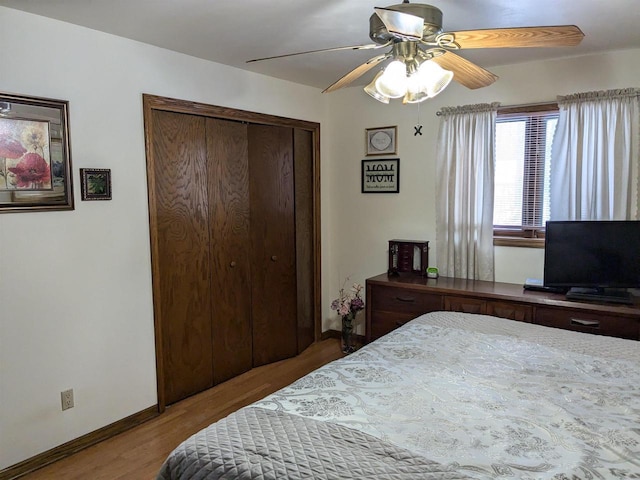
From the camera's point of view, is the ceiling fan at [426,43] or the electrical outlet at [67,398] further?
the electrical outlet at [67,398]

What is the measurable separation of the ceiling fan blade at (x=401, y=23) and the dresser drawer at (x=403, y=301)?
2.25 meters

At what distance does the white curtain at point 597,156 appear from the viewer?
3078 mm

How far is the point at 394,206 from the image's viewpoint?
409 centimetres

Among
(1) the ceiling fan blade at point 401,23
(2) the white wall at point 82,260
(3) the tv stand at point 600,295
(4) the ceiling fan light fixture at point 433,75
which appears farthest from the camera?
(3) the tv stand at point 600,295

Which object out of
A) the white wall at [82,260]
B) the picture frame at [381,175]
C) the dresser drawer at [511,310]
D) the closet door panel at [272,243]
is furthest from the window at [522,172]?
the white wall at [82,260]

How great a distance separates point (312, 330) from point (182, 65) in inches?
102

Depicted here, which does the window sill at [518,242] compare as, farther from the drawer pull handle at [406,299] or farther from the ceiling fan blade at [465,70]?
the ceiling fan blade at [465,70]

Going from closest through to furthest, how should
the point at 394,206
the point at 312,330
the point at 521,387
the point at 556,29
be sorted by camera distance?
the point at 556,29 → the point at 521,387 → the point at 394,206 → the point at 312,330

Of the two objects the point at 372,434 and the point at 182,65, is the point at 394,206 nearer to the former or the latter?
the point at 182,65

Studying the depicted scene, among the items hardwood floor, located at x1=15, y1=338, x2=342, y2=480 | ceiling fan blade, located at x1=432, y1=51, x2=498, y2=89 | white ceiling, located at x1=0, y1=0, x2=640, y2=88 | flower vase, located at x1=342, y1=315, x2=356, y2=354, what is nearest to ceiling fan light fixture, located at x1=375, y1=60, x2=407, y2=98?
ceiling fan blade, located at x1=432, y1=51, x2=498, y2=89

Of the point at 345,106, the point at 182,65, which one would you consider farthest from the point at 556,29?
the point at 345,106

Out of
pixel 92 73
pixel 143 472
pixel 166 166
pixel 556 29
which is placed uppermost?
pixel 92 73

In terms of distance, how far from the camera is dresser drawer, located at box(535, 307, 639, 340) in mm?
2740

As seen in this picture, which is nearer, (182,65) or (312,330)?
(182,65)
